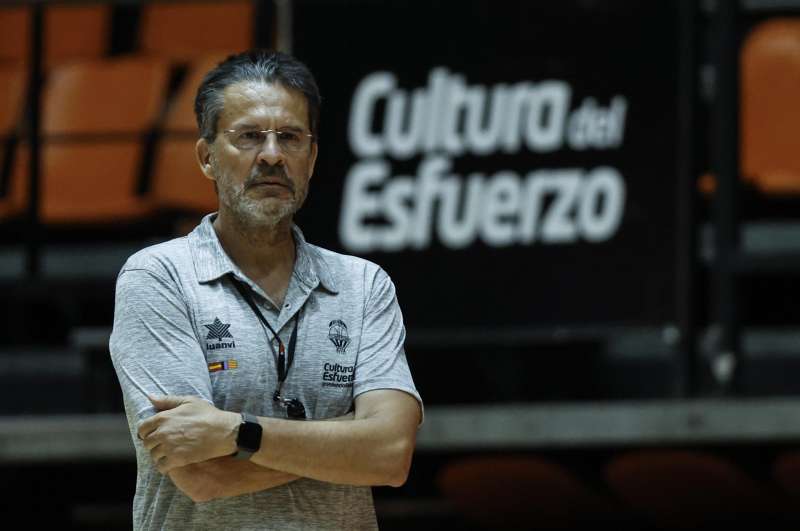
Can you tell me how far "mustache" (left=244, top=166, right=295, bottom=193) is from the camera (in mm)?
2852

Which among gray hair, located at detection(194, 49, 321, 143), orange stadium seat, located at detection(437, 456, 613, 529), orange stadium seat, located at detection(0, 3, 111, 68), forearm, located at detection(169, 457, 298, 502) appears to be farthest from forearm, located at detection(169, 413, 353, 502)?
orange stadium seat, located at detection(0, 3, 111, 68)

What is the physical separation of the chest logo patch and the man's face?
0.68 ft

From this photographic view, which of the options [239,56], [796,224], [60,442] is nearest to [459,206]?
[796,224]

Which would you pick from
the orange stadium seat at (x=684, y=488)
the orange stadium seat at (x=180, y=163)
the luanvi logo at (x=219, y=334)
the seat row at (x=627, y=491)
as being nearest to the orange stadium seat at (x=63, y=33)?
the orange stadium seat at (x=180, y=163)

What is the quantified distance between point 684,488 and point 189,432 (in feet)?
14.5

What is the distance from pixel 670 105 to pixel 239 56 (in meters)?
3.86

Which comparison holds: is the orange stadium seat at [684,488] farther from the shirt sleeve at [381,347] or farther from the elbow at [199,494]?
the elbow at [199,494]

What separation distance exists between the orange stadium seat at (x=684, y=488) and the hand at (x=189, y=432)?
163 inches

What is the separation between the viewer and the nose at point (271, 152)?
284cm

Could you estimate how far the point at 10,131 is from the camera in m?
7.40

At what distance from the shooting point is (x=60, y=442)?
6.44 meters

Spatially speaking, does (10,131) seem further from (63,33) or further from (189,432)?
(189,432)

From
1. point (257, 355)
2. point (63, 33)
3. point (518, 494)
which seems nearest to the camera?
point (257, 355)

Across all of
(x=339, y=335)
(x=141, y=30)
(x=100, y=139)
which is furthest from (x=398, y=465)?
(x=141, y=30)
